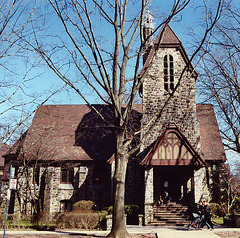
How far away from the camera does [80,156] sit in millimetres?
24859

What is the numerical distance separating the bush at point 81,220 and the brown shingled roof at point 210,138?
11.2m

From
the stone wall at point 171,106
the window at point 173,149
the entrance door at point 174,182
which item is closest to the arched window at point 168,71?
the stone wall at point 171,106

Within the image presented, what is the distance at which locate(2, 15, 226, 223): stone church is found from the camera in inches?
880

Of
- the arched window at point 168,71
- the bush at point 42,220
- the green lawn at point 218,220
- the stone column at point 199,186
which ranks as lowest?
the green lawn at point 218,220

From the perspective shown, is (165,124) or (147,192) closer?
(147,192)

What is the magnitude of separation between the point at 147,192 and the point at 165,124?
17.9 ft

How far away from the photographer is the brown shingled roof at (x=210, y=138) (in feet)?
79.3

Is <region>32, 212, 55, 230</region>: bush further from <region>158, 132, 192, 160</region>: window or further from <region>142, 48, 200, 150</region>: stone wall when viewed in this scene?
<region>142, 48, 200, 150</region>: stone wall

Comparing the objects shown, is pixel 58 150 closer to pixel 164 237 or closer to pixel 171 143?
pixel 171 143

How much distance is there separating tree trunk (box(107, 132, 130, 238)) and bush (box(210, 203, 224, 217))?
38.2ft

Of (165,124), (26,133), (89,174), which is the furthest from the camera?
(26,133)

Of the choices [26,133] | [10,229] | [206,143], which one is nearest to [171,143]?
[206,143]

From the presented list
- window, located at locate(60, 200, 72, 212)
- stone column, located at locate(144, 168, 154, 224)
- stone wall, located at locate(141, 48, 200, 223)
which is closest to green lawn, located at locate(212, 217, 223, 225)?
stone column, located at locate(144, 168, 154, 224)

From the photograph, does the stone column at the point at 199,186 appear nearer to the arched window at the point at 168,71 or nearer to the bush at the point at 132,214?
the bush at the point at 132,214
